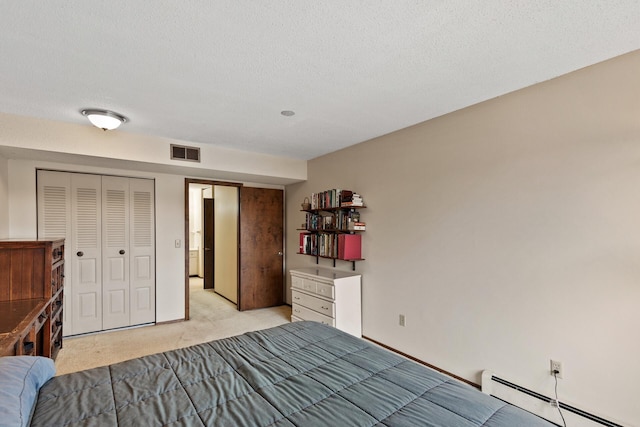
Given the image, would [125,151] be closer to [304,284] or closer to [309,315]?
[304,284]

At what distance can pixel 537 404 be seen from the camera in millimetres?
2131

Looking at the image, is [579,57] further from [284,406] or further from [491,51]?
[284,406]

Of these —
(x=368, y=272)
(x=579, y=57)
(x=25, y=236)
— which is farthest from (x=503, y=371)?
(x=25, y=236)

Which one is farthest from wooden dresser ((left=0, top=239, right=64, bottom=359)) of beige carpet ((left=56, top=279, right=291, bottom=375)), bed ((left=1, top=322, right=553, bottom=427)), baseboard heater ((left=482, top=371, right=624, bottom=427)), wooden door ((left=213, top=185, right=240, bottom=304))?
baseboard heater ((left=482, top=371, right=624, bottom=427))

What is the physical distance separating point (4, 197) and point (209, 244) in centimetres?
379

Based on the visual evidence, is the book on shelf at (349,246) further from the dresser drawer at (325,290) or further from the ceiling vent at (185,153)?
the ceiling vent at (185,153)

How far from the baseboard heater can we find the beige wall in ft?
0.19

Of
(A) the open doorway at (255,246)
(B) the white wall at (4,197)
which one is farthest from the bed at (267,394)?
(A) the open doorway at (255,246)

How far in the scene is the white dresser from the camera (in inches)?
138

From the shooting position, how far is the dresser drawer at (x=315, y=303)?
3535 mm

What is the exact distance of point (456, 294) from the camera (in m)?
2.71

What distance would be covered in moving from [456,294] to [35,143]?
408cm

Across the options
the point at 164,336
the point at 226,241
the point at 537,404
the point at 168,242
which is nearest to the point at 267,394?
the point at 537,404

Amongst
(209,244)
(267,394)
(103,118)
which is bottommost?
(267,394)
